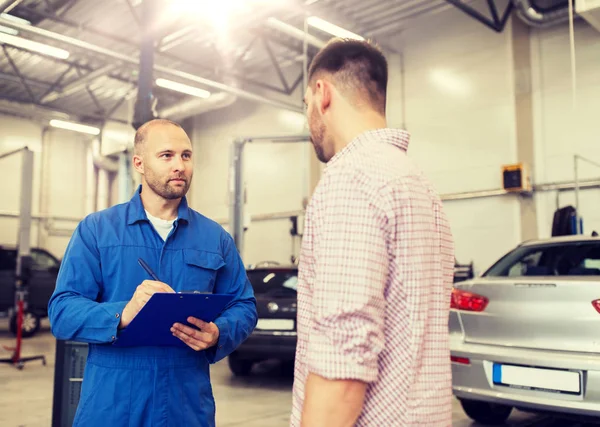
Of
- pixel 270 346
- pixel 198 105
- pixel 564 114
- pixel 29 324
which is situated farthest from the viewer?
pixel 198 105

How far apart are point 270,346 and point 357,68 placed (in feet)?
17.5

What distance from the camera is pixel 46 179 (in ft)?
57.1

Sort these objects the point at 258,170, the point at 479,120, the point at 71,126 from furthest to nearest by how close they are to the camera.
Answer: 1. the point at 71,126
2. the point at 258,170
3. the point at 479,120

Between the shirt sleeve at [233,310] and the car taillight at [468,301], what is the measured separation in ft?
A: 6.71

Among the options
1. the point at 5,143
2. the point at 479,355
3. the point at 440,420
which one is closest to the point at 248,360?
Result: the point at 479,355

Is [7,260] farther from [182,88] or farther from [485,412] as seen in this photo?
[485,412]

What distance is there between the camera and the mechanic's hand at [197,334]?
1751 millimetres

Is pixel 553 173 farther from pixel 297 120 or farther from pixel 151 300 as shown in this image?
pixel 151 300

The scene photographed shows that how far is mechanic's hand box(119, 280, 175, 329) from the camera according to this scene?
1.67 m

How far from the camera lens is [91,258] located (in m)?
1.86

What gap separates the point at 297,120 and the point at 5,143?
8401 millimetres

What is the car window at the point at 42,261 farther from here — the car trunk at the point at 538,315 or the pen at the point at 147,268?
the pen at the point at 147,268

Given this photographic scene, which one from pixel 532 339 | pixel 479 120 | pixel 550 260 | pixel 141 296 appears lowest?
pixel 532 339

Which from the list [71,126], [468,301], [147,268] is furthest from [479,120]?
[71,126]
